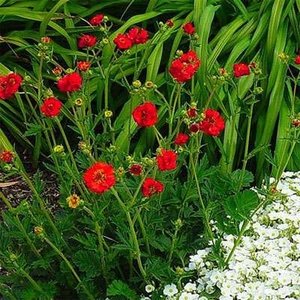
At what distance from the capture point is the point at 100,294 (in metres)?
2.67

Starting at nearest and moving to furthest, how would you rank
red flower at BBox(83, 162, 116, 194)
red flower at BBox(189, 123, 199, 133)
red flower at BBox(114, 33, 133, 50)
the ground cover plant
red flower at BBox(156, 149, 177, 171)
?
1. red flower at BBox(83, 162, 116, 194)
2. red flower at BBox(156, 149, 177, 171)
3. red flower at BBox(189, 123, 199, 133)
4. the ground cover plant
5. red flower at BBox(114, 33, 133, 50)

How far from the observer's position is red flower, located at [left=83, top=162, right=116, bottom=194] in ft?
6.75

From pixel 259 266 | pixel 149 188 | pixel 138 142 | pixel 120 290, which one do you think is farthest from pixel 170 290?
pixel 138 142

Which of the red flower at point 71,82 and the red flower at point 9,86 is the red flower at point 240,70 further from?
the red flower at point 9,86

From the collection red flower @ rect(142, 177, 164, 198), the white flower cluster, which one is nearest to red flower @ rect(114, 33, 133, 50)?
red flower @ rect(142, 177, 164, 198)

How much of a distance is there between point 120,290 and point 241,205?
1.42ft

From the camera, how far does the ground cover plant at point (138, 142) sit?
2.39 m

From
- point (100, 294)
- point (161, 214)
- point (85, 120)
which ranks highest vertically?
point (85, 120)

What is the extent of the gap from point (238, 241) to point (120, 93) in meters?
1.35

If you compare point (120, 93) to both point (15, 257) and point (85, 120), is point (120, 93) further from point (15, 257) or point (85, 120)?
point (15, 257)

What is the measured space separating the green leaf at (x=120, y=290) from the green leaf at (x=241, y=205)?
37 centimetres

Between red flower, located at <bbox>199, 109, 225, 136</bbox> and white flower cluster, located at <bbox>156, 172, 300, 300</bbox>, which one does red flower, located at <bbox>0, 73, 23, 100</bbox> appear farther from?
white flower cluster, located at <bbox>156, 172, 300, 300</bbox>

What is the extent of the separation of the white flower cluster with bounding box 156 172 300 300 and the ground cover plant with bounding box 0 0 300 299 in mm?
44

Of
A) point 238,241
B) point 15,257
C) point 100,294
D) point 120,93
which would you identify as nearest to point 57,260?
point 100,294
